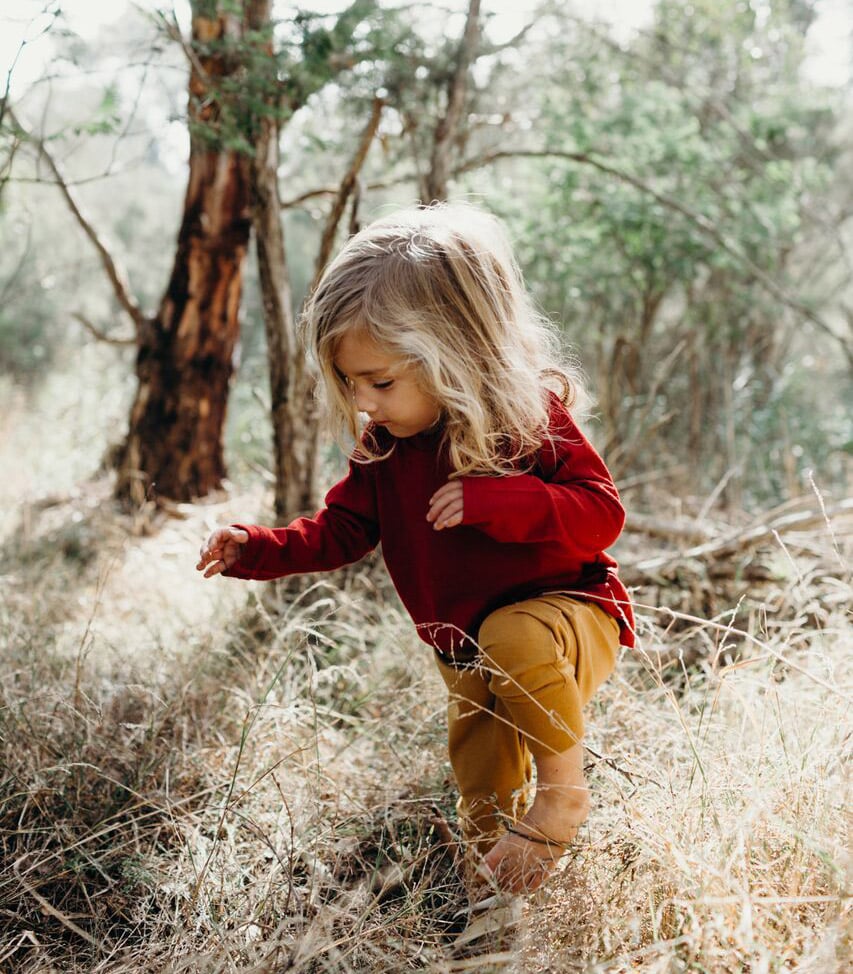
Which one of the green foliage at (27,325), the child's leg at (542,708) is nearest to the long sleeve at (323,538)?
the child's leg at (542,708)

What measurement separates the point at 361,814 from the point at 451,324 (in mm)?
1148

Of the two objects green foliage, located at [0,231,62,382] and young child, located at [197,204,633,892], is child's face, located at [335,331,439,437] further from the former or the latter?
green foliage, located at [0,231,62,382]

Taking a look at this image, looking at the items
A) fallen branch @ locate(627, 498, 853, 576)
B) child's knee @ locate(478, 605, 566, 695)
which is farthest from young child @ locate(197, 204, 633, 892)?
fallen branch @ locate(627, 498, 853, 576)

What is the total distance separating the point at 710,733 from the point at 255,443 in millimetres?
4077

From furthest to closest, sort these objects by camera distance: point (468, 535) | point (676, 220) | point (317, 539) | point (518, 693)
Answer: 1. point (676, 220)
2. point (317, 539)
3. point (468, 535)
4. point (518, 693)

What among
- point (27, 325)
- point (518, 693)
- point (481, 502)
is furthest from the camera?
point (27, 325)

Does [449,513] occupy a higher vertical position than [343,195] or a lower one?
lower

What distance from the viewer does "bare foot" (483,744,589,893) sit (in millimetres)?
1728

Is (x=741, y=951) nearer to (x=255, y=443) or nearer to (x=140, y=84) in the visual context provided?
(x=140, y=84)

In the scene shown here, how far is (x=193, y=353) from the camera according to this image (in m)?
5.21

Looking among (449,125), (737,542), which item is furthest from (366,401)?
(449,125)

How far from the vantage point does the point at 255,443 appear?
18.9 ft

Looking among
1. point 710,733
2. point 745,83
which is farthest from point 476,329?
point 745,83

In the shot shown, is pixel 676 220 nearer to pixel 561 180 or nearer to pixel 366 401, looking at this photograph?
pixel 561 180
